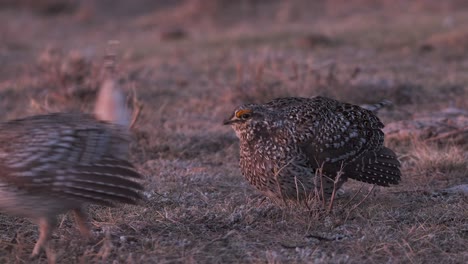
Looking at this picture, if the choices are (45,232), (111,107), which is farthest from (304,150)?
(45,232)

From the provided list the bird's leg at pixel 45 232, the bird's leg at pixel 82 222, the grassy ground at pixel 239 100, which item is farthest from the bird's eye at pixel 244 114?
the bird's leg at pixel 45 232

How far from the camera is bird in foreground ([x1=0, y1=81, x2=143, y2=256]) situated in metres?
3.70

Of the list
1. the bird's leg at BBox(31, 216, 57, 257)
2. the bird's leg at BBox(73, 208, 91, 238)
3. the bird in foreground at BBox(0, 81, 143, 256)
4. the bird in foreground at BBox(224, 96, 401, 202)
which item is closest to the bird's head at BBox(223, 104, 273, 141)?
the bird in foreground at BBox(224, 96, 401, 202)

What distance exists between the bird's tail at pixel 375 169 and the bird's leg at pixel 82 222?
1778mm

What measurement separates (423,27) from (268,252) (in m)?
11.0

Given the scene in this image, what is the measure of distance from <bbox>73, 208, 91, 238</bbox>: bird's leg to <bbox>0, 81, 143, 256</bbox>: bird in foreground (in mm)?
17

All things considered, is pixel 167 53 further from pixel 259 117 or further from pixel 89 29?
pixel 259 117

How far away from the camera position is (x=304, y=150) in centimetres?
472

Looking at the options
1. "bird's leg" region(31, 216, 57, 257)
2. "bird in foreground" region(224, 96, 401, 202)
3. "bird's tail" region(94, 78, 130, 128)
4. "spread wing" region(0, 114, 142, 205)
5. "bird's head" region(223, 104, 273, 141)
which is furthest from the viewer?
"bird's head" region(223, 104, 273, 141)

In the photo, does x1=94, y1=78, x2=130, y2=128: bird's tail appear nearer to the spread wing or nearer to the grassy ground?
the spread wing

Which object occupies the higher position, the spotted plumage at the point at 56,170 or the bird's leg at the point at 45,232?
the spotted plumage at the point at 56,170

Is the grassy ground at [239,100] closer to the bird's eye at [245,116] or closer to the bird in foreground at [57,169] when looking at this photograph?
the bird in foreground at [57,169]

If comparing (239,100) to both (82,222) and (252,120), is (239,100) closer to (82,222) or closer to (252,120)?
(252,120)

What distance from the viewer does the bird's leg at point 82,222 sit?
13.5ft
